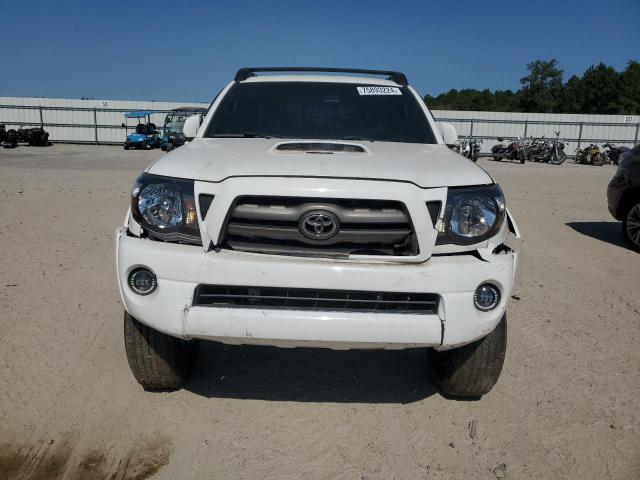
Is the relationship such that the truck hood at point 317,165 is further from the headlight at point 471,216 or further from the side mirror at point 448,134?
the side mirror at point 448,134

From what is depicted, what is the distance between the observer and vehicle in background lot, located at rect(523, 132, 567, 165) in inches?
1053

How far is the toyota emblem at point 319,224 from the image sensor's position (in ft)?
7.91

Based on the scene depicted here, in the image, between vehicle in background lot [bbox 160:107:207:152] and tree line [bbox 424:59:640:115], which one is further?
tree line [bbox 424:59:640:115]

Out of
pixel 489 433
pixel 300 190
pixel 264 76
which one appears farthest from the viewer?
pixel 264 76

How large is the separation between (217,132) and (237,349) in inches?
60.7

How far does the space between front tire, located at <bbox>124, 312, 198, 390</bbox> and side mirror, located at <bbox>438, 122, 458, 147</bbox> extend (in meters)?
2.21

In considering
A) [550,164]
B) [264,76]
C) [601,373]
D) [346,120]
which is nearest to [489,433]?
[601,373]

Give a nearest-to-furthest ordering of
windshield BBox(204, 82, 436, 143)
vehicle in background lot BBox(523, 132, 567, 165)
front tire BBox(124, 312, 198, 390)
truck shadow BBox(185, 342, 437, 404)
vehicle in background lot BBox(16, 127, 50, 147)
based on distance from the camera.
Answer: front tire BBox(124, 312, 198, 390), truck shadow BBox(185, 342, 437, 404), windshield BBox(204, 82, 436, 143), vehicle in background lot BBox(523, 132, 567, 165), vehicle in background lot BBox(16, 127, 50, 147)

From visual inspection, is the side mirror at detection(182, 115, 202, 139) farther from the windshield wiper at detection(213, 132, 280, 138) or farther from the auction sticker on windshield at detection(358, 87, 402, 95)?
the auction sticker on windshield at detection(358, 87, 402, 95)

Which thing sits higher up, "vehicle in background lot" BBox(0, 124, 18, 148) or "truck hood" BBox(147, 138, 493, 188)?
"truck hood" BBox(147, 138, 493, 188)

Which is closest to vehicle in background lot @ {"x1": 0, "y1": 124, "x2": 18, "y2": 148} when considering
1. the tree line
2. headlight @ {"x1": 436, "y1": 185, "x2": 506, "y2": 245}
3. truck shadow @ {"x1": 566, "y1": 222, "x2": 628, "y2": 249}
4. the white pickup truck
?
truck shadow @ {"x1": 566, "y1": 222, "x2": 628, "y2": 249}

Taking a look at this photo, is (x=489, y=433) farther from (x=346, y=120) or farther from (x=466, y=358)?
(x=346, y=120)

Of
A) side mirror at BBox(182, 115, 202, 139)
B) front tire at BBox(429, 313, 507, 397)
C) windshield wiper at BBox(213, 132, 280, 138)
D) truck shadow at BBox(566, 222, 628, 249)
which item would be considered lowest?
truck shadow at BBox(566, 222, 628, 249)

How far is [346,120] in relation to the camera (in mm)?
3812
